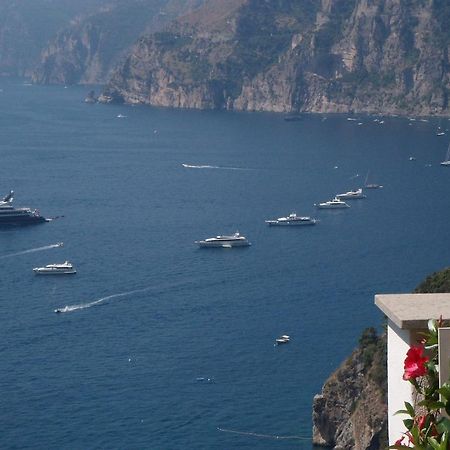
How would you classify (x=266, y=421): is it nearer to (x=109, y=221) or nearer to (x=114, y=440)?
(x=114, y=440)

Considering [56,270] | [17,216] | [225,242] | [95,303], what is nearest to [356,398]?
[95,303]

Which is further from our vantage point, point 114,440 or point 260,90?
point 260,90

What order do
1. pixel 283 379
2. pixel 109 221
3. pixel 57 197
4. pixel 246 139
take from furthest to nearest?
pixel 246 139 < pixel 57 197 < pixel 109 221 < pixel 283 379

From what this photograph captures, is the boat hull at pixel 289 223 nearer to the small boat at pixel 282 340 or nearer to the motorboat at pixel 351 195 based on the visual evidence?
the motorboat at pixel 351 195

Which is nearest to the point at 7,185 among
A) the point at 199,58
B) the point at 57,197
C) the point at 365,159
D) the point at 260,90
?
the point at 57,197

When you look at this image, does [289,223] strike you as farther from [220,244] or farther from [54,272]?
[54,272]

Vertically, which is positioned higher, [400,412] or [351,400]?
[400,412]
